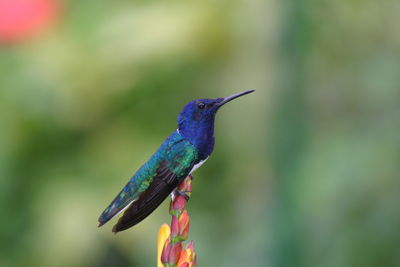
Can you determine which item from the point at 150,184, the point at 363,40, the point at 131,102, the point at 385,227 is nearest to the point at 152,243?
the point at 131,102

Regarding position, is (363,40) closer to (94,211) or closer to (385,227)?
(385,227)

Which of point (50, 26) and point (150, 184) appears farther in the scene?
point (50, 26)

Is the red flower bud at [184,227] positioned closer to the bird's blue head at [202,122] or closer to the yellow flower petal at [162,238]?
the yellow flower petal at [162,238]

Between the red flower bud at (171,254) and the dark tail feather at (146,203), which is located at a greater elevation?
the dark tail feather at (146,203)

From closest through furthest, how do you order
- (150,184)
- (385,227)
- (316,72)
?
(150,184), (385,227), (316,72)

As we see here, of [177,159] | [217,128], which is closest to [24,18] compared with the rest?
[217,128]

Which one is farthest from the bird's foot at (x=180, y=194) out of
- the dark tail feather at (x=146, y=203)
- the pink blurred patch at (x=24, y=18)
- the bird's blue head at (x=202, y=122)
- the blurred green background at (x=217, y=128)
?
the pink blurred patch at (x=24, y=18)
